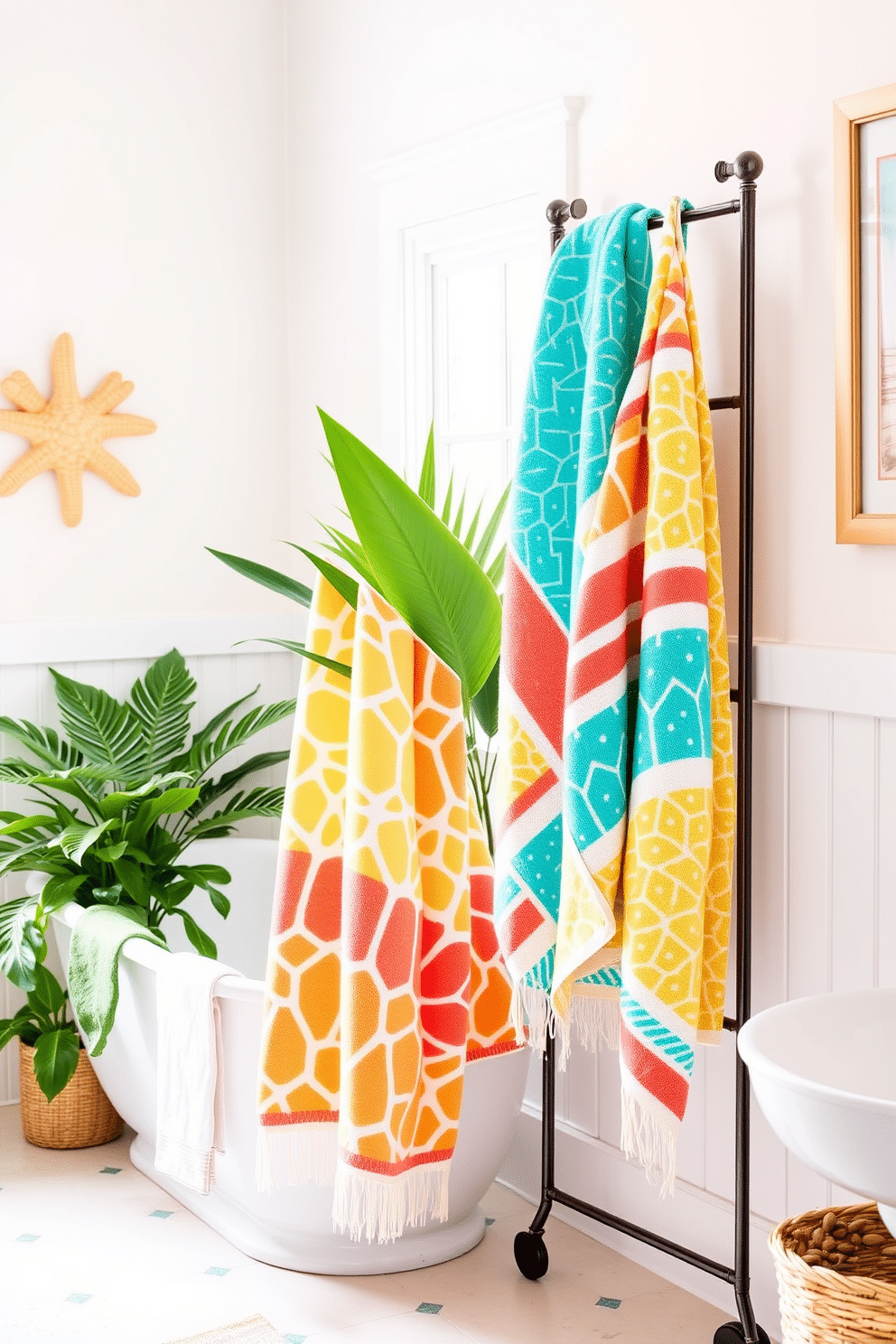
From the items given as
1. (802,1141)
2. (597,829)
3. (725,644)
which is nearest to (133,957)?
(597,829)

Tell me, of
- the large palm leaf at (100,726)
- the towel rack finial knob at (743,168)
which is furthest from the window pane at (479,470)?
the towel rack finial knob at (743,168)

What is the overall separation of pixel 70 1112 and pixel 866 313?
7.27ft

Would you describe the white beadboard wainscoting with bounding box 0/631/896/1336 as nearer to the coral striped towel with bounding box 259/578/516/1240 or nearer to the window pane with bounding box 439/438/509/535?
the coral striped towel with bounding box 259/578/516/1240

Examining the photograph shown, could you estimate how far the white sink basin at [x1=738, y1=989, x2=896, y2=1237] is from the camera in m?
1.40

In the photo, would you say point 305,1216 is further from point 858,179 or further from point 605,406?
point 858,179

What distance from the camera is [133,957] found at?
2.59m

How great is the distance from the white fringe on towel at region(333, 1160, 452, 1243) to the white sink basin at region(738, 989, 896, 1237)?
0.79 meters

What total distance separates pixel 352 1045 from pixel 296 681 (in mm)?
1538

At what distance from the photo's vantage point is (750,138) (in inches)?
87.2

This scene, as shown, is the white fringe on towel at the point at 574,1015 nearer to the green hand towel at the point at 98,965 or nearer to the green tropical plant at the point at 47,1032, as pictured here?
the green hand towel at the point at 98,965

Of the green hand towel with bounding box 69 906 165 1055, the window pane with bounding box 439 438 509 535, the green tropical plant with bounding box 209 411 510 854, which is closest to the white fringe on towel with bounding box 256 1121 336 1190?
the green hand towel with bounding box 69 906 165 1055

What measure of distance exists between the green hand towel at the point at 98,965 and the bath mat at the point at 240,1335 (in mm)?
571

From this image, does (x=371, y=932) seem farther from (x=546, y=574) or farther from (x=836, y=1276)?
(x=836, y=1276)

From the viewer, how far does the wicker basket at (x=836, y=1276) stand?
62.4 inches
